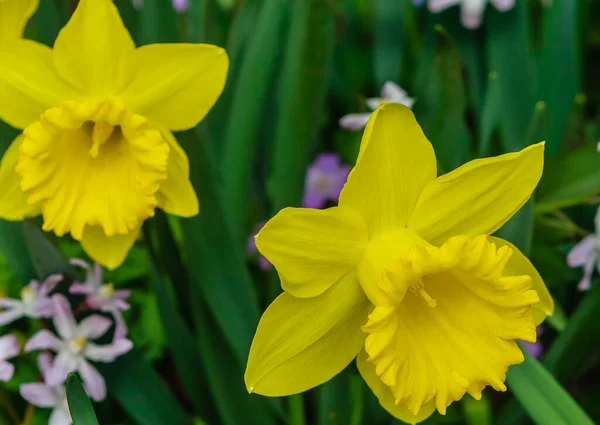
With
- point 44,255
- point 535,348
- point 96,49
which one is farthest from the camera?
point 535,348

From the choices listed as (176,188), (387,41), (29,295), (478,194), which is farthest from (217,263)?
(387,41)

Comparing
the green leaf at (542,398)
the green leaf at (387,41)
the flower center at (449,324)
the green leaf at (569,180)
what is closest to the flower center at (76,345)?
the flower center at (449,324)

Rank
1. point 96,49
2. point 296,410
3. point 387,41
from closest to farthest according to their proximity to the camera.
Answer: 1. point 96,49
2. point 296,410
3. point 387,41

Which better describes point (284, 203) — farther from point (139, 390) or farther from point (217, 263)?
point (139, 390)

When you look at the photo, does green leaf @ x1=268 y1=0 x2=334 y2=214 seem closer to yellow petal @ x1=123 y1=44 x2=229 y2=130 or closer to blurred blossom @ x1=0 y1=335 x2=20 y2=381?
yellow petal @ x1=123 y1=44 x2=229 y2=130

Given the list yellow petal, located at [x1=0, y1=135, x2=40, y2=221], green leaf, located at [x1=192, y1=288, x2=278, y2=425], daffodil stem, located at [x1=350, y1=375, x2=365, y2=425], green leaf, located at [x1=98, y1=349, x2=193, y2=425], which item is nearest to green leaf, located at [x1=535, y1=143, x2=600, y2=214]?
daffodil stem, located at [x1=350, y1=375, x2=365, y2=425]

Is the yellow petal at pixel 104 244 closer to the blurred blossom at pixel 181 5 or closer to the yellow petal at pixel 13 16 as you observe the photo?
the yellow petal at pixel 13 16
